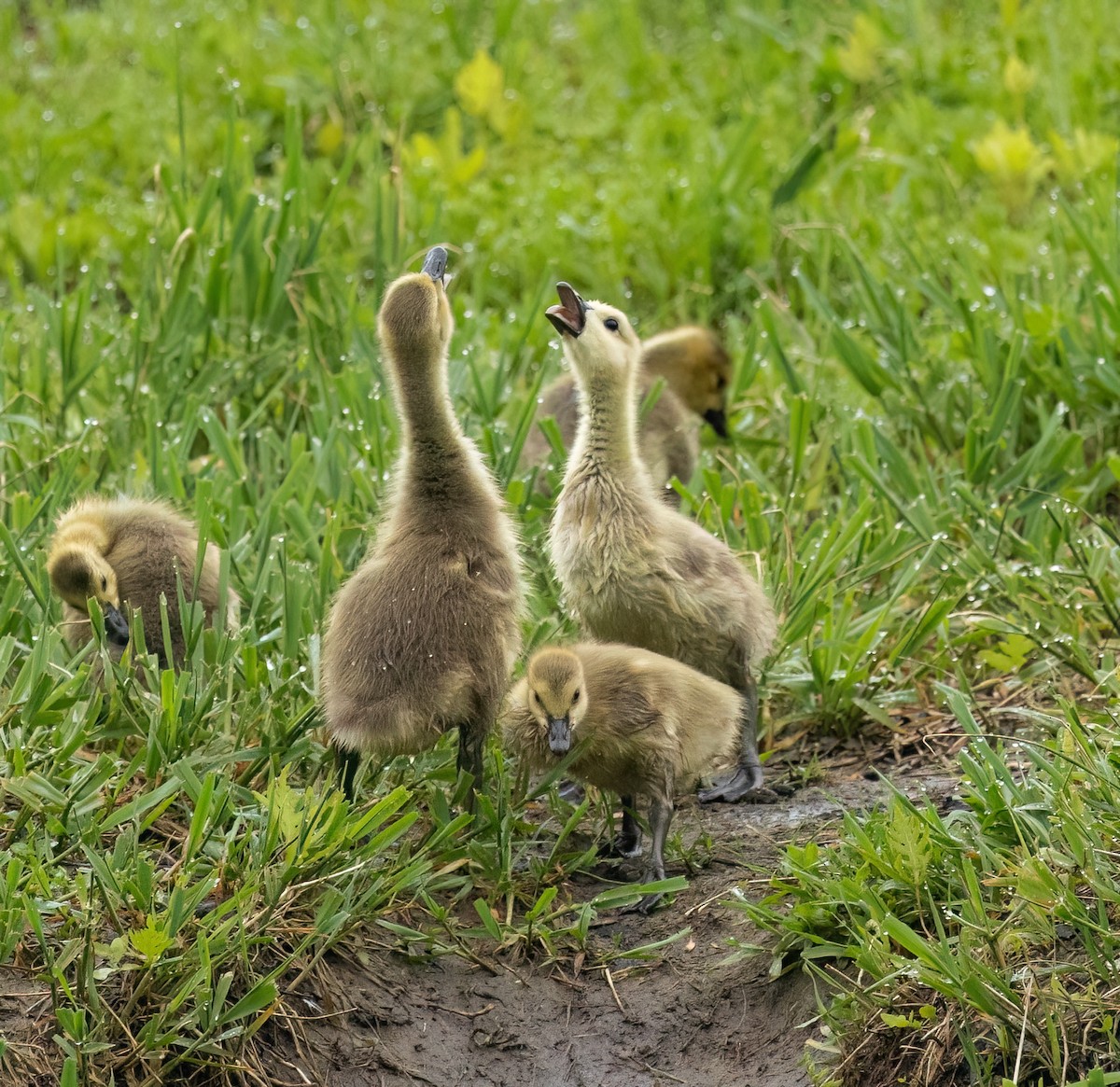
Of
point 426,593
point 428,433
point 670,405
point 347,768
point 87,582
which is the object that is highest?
point 428,433

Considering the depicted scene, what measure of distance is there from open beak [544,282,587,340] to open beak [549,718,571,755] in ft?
4.27

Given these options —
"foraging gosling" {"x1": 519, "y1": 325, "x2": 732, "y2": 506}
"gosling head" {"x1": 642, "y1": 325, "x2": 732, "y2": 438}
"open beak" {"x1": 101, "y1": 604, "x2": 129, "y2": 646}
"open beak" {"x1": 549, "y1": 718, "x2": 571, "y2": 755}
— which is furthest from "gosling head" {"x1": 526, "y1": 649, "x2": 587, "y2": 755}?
"gosling head" {"x1": 642, "y1": 325, "x2": 732, "y2": 438}

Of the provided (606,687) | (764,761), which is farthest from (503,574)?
(764,761)

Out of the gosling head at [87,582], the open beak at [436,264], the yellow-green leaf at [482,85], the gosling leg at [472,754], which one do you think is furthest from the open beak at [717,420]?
the yellow-green leaf at [482,85]

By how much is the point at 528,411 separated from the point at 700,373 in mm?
1187

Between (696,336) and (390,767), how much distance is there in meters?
2.85

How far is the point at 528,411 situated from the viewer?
5.20m

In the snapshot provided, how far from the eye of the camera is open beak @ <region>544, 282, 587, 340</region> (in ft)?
14.6

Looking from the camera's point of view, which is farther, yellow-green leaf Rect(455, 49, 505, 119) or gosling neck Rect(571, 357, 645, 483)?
yellow-green leaf Rect(455, 49, 505, 119)

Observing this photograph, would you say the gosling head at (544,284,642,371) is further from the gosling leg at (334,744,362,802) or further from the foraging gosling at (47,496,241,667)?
the gosling leg at (334,744,362,802)

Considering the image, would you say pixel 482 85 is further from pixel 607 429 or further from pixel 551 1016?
pixel 551 1016

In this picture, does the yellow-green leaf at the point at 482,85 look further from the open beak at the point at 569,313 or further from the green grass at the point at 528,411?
the open beak at the point at 569,313

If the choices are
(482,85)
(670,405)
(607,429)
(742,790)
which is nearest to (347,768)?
(742,790)

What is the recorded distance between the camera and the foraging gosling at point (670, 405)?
5789 millimetres
